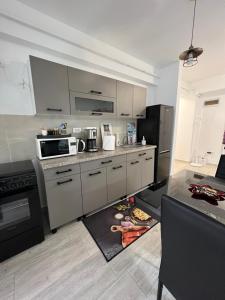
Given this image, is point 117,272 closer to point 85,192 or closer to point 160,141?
point 85,192

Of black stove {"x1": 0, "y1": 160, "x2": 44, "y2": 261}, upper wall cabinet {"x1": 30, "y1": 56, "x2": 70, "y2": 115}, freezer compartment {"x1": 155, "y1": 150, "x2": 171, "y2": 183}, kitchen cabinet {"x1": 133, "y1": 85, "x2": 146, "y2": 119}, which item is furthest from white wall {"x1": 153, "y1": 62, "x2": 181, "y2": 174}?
black stove {"x1": 0, "y1": 160, "x2": 44, "y2": 261}

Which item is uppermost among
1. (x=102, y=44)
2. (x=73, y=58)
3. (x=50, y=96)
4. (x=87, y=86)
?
(x=102, y=44)

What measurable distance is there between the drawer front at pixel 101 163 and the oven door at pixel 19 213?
625 mm

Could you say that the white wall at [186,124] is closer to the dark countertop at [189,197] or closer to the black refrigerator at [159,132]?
the black refrigerator at [159,132]

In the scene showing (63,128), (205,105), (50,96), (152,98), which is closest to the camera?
(50,96)

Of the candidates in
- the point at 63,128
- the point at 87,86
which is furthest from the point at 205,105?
the point at 63,128

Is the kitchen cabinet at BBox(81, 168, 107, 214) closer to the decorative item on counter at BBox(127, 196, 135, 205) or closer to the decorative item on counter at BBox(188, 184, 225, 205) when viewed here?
the decorative item on counter at BBox(127, 196, 135, 205)

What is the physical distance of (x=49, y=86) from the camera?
1.66 m

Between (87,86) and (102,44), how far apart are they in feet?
2.79

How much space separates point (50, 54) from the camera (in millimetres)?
1895

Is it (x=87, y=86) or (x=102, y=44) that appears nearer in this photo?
(x=87, y=86)

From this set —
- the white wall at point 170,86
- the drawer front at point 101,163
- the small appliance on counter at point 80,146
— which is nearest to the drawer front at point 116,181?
the drawer front at point 101,163

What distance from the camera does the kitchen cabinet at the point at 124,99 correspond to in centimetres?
238

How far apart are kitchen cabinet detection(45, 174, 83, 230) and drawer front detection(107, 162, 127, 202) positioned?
51cm
